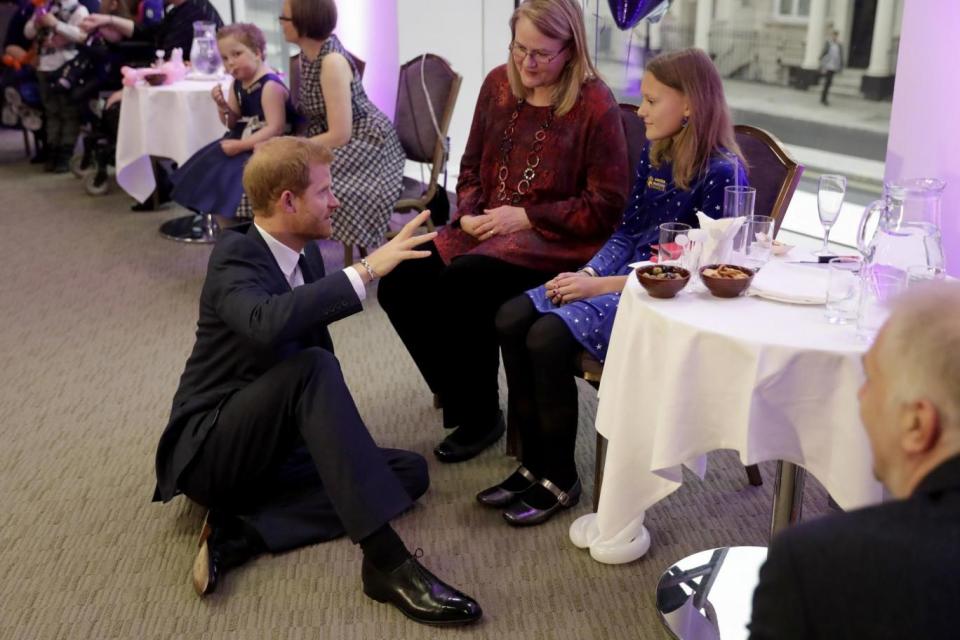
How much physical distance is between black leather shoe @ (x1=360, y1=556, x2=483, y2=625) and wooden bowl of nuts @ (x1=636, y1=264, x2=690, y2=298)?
760mm

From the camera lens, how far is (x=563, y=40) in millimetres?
2785

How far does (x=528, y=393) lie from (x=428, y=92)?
216 centimetres

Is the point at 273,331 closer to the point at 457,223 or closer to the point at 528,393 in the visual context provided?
the point at 528,393

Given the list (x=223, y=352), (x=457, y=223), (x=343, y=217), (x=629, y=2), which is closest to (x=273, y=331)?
Answer: (x=223, y=352)

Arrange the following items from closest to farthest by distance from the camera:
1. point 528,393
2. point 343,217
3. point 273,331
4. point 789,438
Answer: point 789,438, point 273,331, point 528,393, point 343,217

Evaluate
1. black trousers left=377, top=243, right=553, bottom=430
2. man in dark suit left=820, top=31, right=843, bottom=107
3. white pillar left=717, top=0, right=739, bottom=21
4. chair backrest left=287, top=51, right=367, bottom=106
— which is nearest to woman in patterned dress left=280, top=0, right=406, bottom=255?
chair backrest left=287, top=51, right=367, bottom=106

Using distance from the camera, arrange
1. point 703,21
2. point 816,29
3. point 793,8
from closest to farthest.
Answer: point 703,21
point 816,29
point 793,8

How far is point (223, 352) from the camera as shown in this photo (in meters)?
2.37

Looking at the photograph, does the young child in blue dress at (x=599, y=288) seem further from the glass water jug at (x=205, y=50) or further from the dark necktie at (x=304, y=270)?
the glass water jug at (x=205, y=50)

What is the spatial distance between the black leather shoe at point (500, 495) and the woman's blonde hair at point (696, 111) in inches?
32.4

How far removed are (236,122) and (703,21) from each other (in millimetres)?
4700

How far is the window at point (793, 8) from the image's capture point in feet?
33.8

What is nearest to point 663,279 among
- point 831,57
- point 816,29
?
point 816,29

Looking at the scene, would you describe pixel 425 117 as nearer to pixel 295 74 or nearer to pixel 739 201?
pixel 295 74
